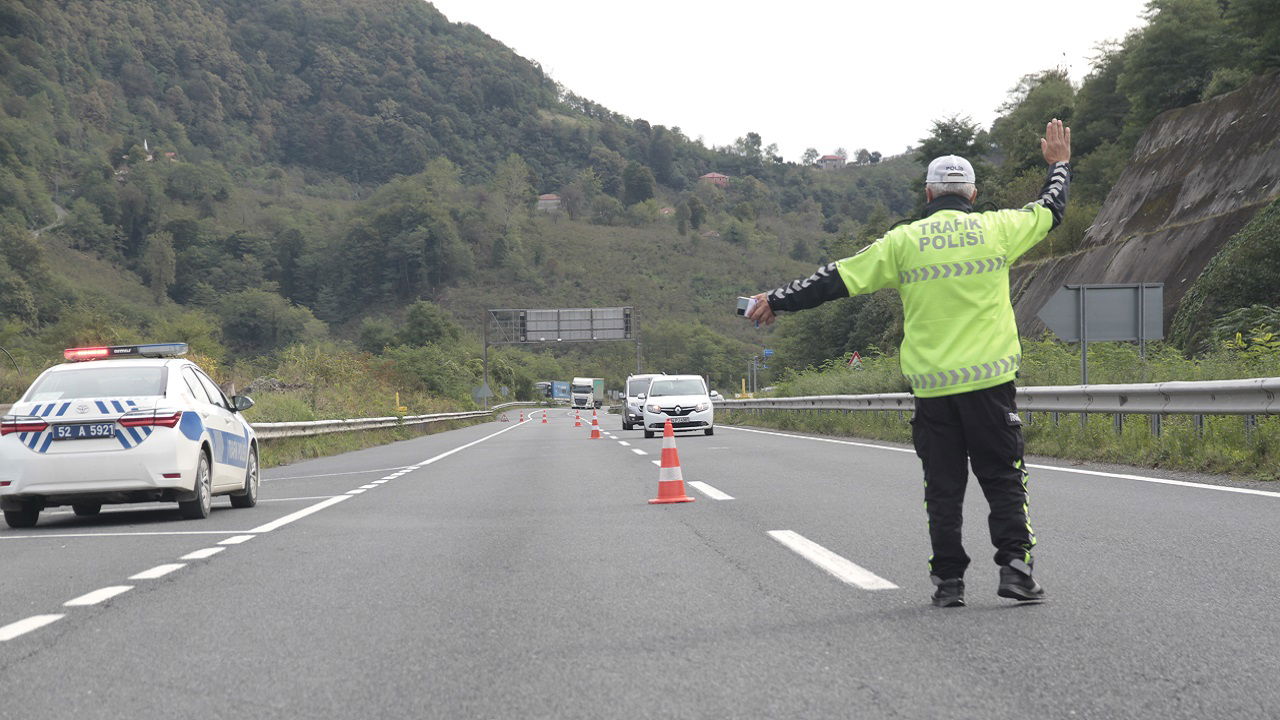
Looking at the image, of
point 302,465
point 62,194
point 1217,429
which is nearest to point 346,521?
point 1217,429

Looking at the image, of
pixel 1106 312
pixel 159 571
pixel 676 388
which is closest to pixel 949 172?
pixel 159 571

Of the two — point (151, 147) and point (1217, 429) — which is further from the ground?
point (151, 147)

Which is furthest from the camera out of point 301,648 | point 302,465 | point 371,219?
point 371,219

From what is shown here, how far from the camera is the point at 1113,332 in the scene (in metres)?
17.3

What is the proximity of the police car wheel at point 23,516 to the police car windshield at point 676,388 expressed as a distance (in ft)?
65.9

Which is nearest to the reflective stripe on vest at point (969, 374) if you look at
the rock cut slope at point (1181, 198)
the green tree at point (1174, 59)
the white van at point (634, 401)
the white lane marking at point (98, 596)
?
the white lane marking at point (98, 596)

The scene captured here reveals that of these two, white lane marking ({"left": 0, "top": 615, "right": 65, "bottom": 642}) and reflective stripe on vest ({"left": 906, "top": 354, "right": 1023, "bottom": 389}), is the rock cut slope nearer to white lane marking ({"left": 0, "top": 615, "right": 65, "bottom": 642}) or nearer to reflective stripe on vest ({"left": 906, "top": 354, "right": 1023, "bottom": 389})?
reflective stripe on vest ({"left": 906, "top": 354, "right": 1023, "bottom": 389})

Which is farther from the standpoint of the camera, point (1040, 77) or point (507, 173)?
point (507, 173)

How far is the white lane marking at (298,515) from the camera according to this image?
10.3 metres

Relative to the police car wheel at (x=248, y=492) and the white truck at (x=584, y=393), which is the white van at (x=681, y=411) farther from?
the white truck at (x=584, y=393)

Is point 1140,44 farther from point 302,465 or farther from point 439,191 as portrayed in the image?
point 439,191

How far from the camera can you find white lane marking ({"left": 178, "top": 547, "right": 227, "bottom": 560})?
8289 mm

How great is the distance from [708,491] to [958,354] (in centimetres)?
711

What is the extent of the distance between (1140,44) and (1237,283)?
2887 centimetres
